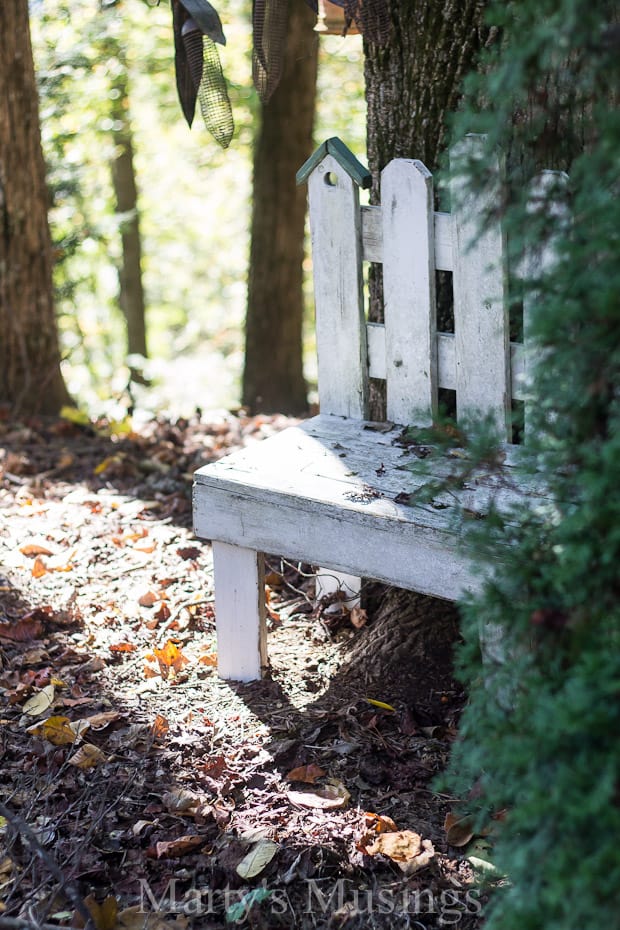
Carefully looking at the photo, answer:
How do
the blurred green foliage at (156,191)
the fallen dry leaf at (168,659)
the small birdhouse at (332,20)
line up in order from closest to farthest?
the fallen dry leaf at (168,659), the small birdhouse at (332,20), the blurred green foliage at (156,191)

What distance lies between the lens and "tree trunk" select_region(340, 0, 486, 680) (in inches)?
114

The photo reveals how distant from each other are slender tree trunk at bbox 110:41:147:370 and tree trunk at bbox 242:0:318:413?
6.31ft

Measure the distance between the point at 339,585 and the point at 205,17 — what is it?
1.97 metres

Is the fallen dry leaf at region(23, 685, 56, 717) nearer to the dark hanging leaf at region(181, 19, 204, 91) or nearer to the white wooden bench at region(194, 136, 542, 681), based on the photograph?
the white wooden bench at region(194, 136, 542, 681)

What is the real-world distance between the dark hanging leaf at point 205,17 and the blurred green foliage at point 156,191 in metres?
1.00

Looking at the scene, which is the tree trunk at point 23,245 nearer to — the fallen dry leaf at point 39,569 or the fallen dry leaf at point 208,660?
the fallen dry leaf at point 39,569

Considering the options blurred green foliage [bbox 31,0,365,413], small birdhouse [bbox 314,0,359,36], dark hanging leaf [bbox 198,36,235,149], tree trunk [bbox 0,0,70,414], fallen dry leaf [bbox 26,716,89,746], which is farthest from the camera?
blurred green foliage [bbox 31,0,365,413]

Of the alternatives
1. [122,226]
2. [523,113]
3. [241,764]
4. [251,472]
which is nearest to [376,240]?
[523,113]

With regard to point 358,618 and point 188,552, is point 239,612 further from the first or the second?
point 188,552

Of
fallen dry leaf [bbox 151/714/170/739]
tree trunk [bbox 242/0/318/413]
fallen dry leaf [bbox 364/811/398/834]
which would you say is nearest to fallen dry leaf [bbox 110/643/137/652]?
fallen dry leaf [bbox 151/714/170/739]

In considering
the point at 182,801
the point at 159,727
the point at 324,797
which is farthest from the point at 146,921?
the point at 159,727

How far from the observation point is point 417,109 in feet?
10.1

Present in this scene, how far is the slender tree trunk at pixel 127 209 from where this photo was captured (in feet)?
26.6

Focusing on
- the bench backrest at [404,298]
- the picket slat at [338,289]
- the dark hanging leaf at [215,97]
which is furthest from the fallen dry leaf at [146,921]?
the dark hanging leaf at [215,97]
